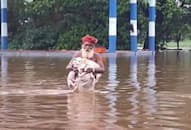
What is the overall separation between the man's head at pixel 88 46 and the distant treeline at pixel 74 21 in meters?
24.7

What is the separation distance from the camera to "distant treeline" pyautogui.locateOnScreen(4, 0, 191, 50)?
36.6 m

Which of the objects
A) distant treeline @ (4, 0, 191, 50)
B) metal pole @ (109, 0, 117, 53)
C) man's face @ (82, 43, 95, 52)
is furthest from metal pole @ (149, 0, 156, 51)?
man's face @ (82, 43, 95, 52)

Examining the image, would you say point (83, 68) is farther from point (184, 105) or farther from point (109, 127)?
point (109, 127)

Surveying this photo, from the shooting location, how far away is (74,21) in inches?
1495

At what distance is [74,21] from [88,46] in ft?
88.5

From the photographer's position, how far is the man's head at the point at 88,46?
11.0m

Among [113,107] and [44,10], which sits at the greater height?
[44,10]

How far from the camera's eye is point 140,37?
4209 centimetres

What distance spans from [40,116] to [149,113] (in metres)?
1.65

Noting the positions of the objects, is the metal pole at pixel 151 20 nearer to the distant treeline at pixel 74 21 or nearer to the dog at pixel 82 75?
the distant treeline at pixel 74 21

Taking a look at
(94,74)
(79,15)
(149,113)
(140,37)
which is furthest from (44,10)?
(149,113)

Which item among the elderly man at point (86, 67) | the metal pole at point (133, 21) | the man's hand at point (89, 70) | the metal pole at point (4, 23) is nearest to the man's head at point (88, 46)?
the elderly man at point (86, 67)

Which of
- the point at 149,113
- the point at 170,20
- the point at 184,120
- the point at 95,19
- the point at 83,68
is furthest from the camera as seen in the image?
the point at 170,20

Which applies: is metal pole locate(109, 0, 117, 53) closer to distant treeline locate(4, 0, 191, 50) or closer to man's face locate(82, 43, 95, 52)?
distant treeline locate(4, 0, 191, 50)
